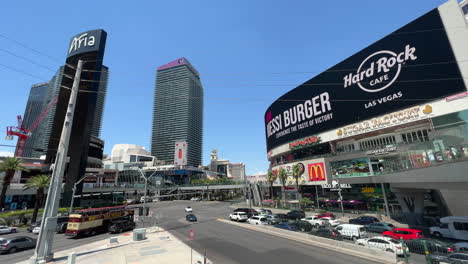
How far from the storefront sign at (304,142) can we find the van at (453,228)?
33.8m

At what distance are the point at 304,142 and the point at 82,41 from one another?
77.6 m

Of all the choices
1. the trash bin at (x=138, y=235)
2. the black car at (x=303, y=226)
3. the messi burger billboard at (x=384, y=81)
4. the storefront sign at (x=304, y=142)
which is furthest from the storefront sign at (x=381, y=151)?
the trash bin at (x=138, y=235)

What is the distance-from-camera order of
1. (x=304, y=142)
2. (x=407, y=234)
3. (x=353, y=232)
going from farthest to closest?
(x=304, y=142), (x=353, y=232), (x=407, y=234)

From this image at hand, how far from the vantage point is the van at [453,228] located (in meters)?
22.1

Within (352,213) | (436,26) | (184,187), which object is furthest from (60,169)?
(184,187)

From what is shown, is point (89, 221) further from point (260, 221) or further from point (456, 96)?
point (456, 96)

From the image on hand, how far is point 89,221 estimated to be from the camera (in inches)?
1128

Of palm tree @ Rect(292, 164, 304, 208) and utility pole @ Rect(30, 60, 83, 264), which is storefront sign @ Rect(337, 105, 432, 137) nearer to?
palm tree @ Rect(292, 164, 304, 208)

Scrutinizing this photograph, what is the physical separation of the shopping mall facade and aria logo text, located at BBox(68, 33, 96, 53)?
69.6m

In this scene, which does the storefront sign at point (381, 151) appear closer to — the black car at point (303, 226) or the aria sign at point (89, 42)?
the black car at point (303, 226)

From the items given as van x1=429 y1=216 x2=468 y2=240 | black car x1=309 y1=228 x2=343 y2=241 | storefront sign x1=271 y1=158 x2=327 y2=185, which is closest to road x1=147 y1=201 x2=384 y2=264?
black car x1=309 y1=228 x2=343 y2=241

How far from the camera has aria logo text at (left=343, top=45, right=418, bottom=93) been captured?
42656mm

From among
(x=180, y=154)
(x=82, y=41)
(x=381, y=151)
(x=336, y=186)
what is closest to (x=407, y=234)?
(x=381, y=151)

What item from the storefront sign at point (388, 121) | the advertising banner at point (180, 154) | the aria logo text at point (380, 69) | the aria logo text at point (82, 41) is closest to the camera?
the storefront sign at point (388, 121)
